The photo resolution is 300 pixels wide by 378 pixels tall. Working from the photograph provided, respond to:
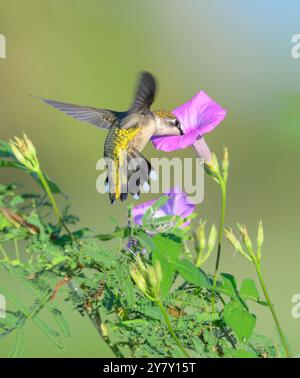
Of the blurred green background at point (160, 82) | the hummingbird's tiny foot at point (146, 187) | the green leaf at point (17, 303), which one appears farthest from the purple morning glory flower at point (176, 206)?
the blurred green background at point (160, 82)

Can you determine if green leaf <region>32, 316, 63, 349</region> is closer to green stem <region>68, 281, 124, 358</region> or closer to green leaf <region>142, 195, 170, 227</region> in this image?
green stem <region>68, 281, 124, 358</region>

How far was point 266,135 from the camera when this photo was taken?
18.0ft

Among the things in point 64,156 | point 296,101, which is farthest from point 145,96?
point 64,156

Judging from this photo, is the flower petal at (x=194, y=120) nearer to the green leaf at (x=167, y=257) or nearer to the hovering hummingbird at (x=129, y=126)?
the hovering hummingbird at (x=129, y=126)

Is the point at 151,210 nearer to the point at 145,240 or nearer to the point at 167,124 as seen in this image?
the point at 145,240

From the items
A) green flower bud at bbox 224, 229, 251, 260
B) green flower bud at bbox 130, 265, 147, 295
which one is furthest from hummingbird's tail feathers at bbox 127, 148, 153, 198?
green flower bud at bbox 130, 265, 147, 295

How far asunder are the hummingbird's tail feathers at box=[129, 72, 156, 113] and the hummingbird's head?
25mm

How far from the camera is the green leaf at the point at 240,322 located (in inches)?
33.1

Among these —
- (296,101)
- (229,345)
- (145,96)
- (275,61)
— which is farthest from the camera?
(275,61)

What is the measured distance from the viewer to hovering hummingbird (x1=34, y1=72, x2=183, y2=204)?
1.32m

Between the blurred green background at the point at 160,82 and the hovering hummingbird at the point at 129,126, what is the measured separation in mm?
3173

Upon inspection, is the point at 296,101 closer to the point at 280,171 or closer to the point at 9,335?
the point at 280,171

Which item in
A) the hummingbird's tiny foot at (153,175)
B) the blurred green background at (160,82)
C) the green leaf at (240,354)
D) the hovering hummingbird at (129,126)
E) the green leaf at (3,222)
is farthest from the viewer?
the blurred green background at (160,82)

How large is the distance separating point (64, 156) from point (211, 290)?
4705mm
